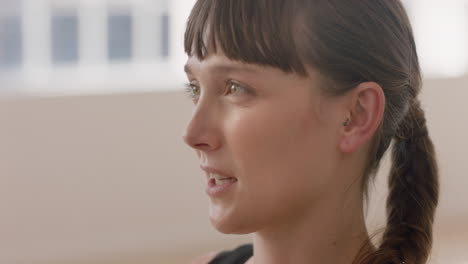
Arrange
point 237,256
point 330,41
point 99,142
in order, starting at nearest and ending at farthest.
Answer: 1. point 330,41
2. point 237,256
3. point 99,142

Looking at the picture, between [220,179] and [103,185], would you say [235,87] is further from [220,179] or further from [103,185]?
[103,185]

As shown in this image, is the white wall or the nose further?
the white wall

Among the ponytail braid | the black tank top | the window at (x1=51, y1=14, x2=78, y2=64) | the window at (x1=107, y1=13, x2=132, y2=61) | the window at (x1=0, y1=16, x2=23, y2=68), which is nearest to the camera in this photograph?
the ponytail braid

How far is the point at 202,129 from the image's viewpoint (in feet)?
4.83

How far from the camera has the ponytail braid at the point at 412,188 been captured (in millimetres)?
1608

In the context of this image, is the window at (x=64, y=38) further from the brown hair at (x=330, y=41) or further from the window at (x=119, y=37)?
the brown hair at (x=330, y=41)

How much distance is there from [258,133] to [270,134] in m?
0.02

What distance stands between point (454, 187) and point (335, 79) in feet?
10.4

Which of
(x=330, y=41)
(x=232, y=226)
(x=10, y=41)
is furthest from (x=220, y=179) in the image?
(x=10, y=41)

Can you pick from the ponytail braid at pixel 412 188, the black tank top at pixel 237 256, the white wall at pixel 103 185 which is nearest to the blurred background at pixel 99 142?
the white wall at pixel 103 185

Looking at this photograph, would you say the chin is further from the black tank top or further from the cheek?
the black tank top

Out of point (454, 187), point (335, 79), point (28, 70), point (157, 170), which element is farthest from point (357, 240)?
point (454, 187)

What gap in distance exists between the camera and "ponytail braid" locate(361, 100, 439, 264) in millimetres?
1608

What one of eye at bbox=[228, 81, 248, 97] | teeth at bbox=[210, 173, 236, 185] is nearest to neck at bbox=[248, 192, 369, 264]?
teeth at bbox=[210, 173, 236, 185]
